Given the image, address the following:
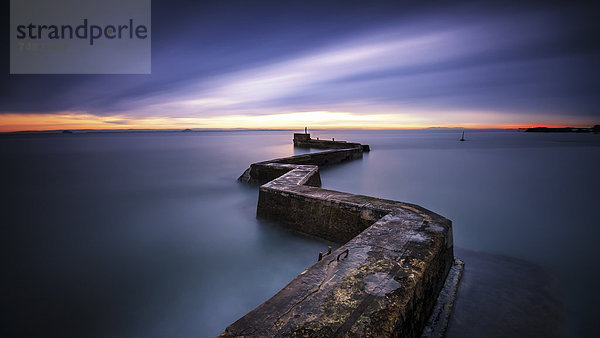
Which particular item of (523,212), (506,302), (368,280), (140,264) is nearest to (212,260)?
(140,264)

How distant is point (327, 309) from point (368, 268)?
59 cm

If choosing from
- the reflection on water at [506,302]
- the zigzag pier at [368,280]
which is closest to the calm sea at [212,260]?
the reflection on water at [506,302]

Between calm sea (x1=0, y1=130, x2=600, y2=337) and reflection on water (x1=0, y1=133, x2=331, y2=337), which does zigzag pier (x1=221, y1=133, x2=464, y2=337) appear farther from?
reflection on water (x1=0, y1=133, x2=331, y2=337)

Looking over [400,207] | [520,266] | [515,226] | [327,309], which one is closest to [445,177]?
[515,226]

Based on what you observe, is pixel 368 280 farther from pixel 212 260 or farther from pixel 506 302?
pixel 212 260

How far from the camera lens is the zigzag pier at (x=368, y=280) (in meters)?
→ 1.46

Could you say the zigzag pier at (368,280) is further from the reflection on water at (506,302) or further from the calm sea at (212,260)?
Answer: the calm sea at (212,260)

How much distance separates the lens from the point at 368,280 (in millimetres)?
1846

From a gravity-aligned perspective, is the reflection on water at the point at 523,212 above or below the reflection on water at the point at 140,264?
above

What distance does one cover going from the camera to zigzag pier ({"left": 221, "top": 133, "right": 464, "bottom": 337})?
1462 mm

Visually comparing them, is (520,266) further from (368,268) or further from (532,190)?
(532,190)

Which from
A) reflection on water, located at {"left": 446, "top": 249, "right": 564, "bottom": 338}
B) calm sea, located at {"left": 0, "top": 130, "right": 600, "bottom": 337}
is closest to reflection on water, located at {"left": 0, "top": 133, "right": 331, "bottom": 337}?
calm sea, located at {"left": 0, "top": 130, "right": 600, "bottom": 337}

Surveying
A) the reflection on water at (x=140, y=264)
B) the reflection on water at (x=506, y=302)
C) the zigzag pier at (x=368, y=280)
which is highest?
the zigzag pier at (x=368, y=280)

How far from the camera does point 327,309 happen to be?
5.10ft
